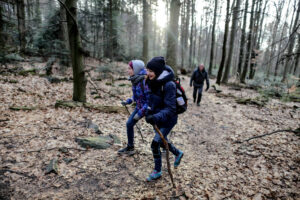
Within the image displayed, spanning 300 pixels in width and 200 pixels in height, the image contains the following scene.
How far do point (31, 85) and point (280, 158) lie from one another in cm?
1089

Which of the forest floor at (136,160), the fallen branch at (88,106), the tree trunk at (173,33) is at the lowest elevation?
the forest floor at (136,160)

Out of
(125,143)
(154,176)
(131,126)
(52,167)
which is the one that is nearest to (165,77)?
(131,126)

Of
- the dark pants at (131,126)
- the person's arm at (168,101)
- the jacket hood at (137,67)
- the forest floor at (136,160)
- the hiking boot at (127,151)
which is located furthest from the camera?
the hiking boot at (127,151)

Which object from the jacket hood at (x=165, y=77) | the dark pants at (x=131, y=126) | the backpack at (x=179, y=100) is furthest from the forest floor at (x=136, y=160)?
the jacket hood at (x=165, y=77)

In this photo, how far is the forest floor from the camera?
3170 mm

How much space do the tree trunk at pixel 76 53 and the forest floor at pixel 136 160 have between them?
775 millimetres

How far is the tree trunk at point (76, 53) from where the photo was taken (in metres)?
5.89

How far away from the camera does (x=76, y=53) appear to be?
20.3 feet

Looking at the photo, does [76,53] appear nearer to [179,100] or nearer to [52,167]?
[52,167]

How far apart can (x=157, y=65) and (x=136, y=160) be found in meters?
2.39

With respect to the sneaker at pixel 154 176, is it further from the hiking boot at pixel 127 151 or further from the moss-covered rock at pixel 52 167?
the moss-covered rock at pixel 52 167

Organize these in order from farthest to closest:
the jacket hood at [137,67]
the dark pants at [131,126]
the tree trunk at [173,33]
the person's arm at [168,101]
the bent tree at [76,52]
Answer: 1. the tree trunk at [173,33]
2. the bent tree at [76,52]
3. the dark pants at [131,126]
4. the jacket hood at [137,67]
5. the person's arm at [168,101]

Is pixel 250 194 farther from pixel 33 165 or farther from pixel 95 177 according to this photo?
pixel 33 165

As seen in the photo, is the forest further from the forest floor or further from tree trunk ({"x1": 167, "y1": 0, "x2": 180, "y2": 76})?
tree trunk ({"x1": 167, "y1": 0, "x2": 180, "y2": 76})
